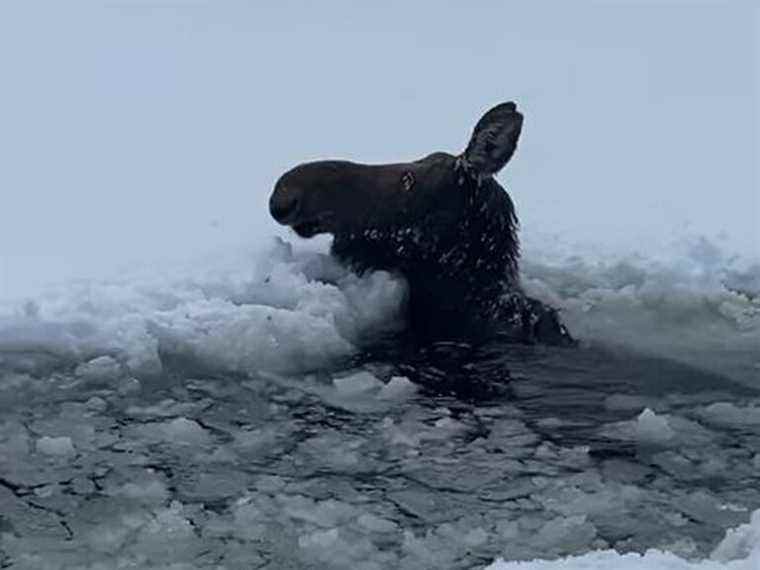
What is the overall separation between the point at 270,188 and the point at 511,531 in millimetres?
4136

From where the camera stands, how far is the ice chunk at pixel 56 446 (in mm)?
6664

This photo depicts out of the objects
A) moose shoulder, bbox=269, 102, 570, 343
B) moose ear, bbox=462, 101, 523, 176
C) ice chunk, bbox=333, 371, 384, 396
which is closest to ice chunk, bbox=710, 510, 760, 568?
ice chunk, bbox=333, 371, 384, 396

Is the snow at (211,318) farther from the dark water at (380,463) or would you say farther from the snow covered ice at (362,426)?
the dark water at (380,463)

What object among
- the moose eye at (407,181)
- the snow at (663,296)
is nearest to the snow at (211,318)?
the moose eye at (407,181)

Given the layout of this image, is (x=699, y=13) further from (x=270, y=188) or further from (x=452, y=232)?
(x=452, y=232)

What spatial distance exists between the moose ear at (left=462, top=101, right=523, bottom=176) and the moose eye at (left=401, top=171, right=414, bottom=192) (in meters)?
0.30

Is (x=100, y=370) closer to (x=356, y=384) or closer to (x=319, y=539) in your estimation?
(x=356, y=384)

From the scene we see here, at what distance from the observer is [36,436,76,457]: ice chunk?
666 cm

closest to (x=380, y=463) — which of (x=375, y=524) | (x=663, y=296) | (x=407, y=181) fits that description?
(x=375, y=524)

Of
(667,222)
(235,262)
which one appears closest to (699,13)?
(667,222)

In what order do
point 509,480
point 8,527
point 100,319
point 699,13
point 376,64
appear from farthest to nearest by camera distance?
point 699,13 < point 376,64 < point 100,319 < point 509,480 < point 8,527

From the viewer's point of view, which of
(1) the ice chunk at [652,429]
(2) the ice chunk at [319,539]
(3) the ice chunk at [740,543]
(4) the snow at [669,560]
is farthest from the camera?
(1) the ice chunk at [652,429]

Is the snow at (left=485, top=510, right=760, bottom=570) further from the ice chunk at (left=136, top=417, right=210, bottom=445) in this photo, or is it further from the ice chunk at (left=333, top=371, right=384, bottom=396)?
the ice chunk at (left=333, top=371, right=384, bottom=396)

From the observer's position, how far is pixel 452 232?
830 centimetres
